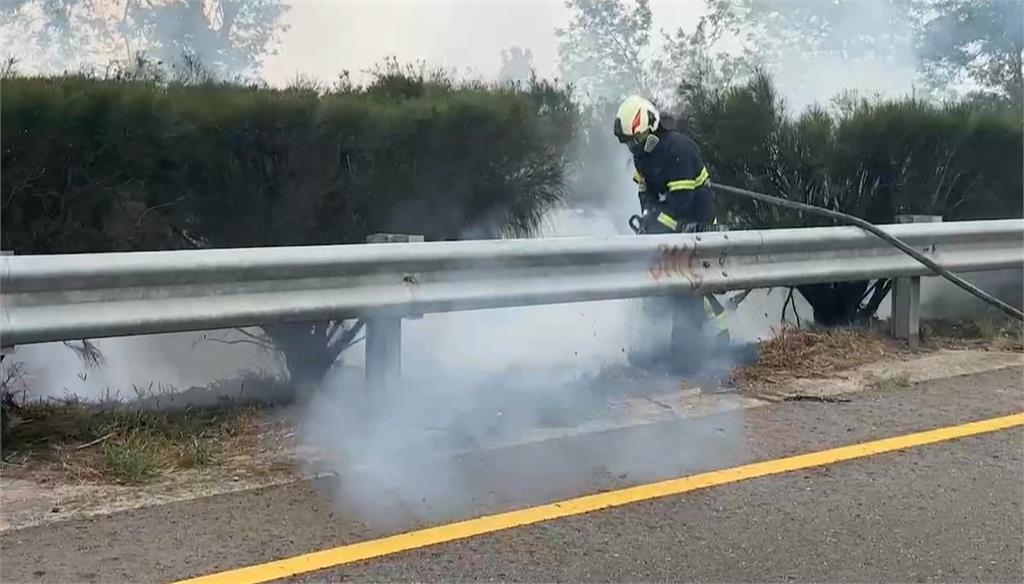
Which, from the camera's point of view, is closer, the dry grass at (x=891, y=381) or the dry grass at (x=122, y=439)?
the dry grass at (x=122, y=439)

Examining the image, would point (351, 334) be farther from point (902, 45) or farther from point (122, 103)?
point (902, 45)

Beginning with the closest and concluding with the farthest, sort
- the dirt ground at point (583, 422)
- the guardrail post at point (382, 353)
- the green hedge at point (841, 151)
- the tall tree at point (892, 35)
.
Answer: the dirt ground at point (583, 422) → the guardrail post at point (382, 353) → the green hedge at point (841, 151) → the tall tree at point (892, 35)

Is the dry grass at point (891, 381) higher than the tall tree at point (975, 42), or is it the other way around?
the tall tree at point (975, 42)

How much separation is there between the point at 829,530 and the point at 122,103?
3153 mm

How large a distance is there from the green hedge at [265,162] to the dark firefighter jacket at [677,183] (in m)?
0.53

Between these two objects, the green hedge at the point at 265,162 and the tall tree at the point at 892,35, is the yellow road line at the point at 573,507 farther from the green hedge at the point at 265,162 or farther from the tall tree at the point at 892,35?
the tall tree at the point at 892,35

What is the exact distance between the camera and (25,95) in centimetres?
440

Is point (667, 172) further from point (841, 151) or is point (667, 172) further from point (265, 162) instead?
point (265, 162)

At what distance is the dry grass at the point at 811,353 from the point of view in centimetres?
533

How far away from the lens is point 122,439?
12.8 ft

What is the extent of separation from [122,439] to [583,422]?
67.0 inches

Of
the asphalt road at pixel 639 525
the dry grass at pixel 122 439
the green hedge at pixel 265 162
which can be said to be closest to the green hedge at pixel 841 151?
the green hedge at pixel 265 162

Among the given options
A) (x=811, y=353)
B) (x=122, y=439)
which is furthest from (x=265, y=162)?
(x=811, y=353)

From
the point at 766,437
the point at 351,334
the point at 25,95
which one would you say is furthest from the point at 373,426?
the point at 25,95
